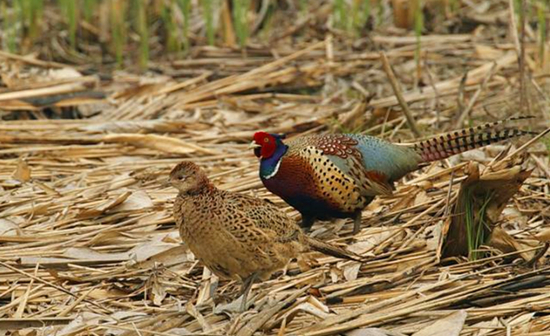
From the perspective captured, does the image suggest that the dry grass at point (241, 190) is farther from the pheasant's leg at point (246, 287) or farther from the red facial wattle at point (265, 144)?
the red facial wattle at point (265, 144)

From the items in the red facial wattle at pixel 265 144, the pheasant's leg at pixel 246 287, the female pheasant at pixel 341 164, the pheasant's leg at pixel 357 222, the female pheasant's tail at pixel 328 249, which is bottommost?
Result: the pheasant's leg at pixel 357 222

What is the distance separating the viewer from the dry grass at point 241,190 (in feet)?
14.2

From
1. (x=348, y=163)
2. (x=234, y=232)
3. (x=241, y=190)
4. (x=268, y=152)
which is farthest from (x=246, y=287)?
(x=241, y=190)

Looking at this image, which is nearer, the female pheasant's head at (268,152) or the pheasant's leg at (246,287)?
the pheasant's leg at (246,287)

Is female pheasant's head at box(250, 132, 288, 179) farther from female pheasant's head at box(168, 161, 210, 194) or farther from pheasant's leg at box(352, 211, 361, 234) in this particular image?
female pheasant's head at box(168, 161, 210, 194)

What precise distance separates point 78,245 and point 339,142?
1442 mm

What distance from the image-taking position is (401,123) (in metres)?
7.26

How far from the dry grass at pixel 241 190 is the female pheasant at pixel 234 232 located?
0.48 feet

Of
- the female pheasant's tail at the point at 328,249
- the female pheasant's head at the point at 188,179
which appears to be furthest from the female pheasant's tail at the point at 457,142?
the female pheasant's head at the point at 188,179

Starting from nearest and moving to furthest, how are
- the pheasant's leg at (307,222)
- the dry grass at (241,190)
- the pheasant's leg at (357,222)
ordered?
the dry grass at (241,190), the pheasant's leg at (357,222), the pheasant's leg at (307,222)

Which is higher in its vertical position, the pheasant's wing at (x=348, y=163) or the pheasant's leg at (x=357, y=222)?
the pheasant's wing at (x=348, y=163)

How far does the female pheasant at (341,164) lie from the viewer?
5445 mm

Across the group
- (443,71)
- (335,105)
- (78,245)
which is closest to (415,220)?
(78,245)

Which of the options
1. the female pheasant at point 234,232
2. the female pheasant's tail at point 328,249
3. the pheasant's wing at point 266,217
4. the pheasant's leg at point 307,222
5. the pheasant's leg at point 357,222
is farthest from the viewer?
the pheasant's leg at point 307,222
